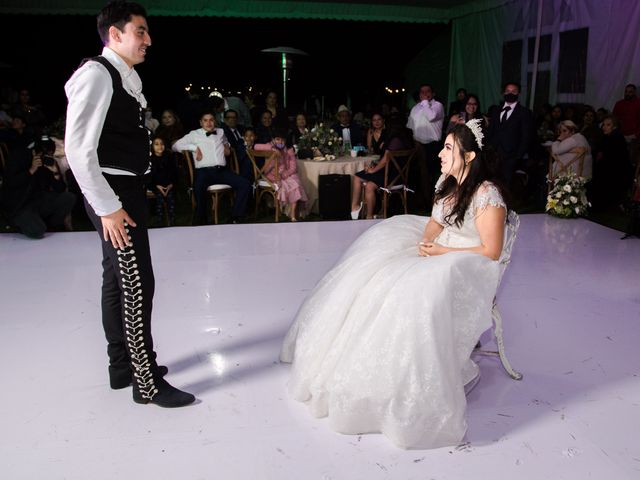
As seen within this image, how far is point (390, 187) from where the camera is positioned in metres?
6.57

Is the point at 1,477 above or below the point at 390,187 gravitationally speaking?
below

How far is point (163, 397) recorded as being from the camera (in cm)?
263

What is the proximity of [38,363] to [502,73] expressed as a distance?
1007 centimetres

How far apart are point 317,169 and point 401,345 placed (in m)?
4.63

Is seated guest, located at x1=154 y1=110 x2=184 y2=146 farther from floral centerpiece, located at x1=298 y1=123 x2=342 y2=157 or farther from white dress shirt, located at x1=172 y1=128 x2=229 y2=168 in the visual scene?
floral centerpiece, located at x1=298 y1=123 x2=342 y2=157

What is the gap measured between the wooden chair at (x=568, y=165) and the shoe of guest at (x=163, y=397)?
507cm

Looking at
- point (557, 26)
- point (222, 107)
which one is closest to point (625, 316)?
point (222, 107)

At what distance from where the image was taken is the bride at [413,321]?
7.73ft

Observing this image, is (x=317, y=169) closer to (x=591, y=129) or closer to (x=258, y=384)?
(x=591, y=129)

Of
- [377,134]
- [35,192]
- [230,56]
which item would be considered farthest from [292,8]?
[35,192]

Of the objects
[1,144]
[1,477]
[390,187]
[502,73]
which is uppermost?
[502,73]

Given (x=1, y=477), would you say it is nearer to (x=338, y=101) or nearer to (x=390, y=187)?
(x=390, y=187)

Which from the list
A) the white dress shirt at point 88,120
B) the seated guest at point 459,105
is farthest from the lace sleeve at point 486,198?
the seated guest at point 459,105

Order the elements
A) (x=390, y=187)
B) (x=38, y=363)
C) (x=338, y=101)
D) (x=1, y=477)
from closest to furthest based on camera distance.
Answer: (x=1, y=477)
(x=38, y=363)
(x=390, y=187)
(x=338, y=101)
